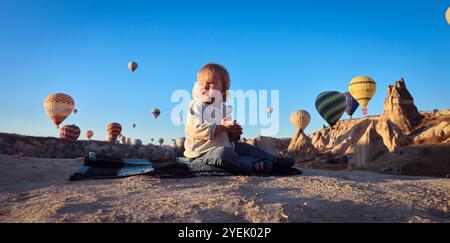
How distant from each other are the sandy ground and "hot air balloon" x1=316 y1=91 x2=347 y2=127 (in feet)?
89.6

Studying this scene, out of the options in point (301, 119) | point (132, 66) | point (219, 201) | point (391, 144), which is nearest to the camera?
point (219, 201)

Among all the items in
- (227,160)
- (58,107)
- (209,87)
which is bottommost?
(227,160)

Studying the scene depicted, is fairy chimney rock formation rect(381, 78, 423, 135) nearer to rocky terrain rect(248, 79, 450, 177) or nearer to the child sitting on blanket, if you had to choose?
rocky terrain rect(248, 79, 450, 177)

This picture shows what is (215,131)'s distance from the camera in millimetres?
4102

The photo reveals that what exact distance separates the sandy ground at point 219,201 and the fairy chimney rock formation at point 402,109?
2997 cm

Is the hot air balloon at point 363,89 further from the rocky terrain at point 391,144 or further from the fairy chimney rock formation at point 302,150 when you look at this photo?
the fairy chimney rock formation at point 302,150

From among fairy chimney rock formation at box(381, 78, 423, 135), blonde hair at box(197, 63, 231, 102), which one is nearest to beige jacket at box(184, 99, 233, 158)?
blonde hair at box(197, 63, 231, 102)

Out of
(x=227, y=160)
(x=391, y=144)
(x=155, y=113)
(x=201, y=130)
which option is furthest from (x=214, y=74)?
(x=155, y=113)

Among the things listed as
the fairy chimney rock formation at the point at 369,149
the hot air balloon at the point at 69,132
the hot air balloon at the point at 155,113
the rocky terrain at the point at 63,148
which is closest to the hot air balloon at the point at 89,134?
the hot air balloon at the point at 155,113

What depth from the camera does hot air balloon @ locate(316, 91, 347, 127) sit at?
97.5ft

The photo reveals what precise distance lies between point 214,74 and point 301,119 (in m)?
30.2

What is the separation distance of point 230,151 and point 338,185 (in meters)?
1.42

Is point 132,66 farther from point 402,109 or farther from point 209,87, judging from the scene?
point 209,87

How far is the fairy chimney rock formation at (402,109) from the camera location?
2975 centimetres
